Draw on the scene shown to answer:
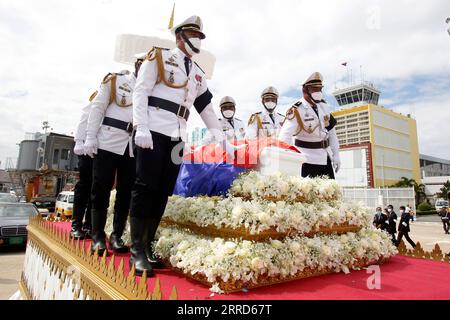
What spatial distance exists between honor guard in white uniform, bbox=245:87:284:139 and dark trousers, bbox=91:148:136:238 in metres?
3.30

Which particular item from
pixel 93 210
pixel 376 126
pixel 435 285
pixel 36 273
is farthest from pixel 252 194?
pixel 376 126

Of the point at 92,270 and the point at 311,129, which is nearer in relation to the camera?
the point at 92,270

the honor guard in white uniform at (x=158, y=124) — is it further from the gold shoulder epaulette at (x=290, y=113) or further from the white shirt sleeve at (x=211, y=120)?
the gold shoulder epaulette at (x=290, y=113)

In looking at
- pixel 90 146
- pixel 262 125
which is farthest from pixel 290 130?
pixel 90 146

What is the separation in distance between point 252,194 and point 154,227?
1035mm

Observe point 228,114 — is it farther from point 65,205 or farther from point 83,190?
point 65,205

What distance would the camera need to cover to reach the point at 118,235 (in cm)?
370

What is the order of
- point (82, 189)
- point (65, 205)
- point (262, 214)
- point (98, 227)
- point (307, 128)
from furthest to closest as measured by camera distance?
1. point (65, 205)
2. point (82, 189)
3. point (307, 128)
4. point (98, 227)
5. point (262, 214)

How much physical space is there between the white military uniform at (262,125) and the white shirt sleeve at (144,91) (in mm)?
3838

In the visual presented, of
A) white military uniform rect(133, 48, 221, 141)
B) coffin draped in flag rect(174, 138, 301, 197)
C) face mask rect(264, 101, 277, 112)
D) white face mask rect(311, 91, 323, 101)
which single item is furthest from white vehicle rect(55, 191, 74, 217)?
white military uniform rect(133, 48, 221, 141)

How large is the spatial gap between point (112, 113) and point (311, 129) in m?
2.77

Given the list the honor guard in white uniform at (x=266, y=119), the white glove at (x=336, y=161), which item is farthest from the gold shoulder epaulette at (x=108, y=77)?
the white glove at (x=336, y=161)
